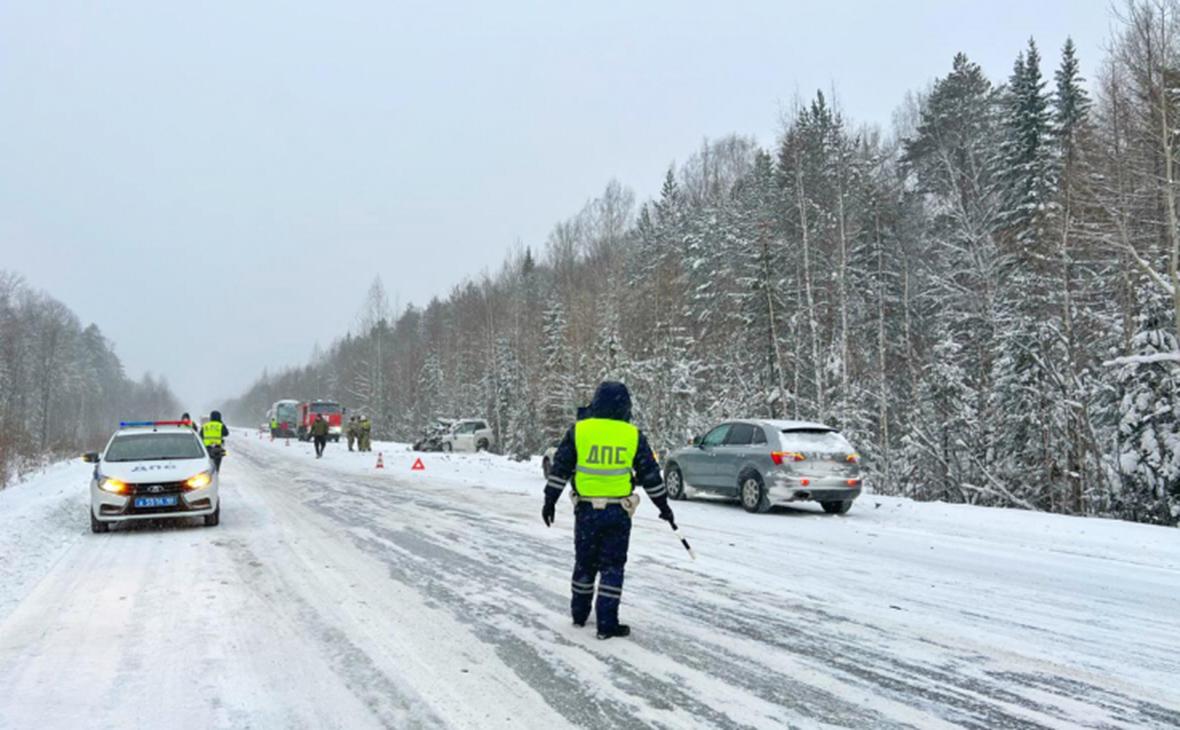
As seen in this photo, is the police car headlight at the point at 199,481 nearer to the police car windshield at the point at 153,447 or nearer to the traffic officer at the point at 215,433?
the police car windshield at the point at 153,447

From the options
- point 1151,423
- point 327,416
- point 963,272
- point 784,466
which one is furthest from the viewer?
point 327,416

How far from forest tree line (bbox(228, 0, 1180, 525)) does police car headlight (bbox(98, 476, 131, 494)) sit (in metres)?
17.8

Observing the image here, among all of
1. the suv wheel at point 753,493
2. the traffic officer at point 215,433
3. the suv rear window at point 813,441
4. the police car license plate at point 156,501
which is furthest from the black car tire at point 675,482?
the traffic officer at point 215,433

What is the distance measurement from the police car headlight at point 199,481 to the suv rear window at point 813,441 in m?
9.27

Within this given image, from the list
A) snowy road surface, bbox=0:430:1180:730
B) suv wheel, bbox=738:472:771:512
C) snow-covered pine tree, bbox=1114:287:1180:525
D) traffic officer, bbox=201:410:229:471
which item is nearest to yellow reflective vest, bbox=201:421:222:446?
traffic officer, bbox=201:410:229:471

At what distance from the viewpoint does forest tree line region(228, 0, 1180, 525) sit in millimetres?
17203

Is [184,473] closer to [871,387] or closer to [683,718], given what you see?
[683,718]

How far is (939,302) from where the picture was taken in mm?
27203

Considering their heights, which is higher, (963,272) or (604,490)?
(963,272)

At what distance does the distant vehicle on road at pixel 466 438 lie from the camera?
1558 inches

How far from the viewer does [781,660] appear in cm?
486

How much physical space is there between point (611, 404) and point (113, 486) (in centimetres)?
848

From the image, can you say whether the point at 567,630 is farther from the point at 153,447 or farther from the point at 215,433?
the point at 215,433

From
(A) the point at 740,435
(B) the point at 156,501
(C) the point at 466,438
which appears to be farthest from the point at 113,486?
(C) the point at 466,438
